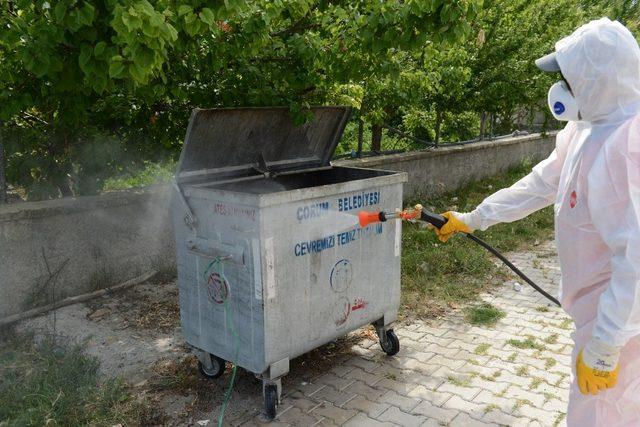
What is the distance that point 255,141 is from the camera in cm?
394

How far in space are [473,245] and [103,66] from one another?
4.37m

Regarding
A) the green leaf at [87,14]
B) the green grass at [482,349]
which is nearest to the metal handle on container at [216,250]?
the green leaf at [87,14]

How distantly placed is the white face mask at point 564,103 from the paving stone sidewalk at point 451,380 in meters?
1.70

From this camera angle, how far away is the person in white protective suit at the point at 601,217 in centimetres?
212

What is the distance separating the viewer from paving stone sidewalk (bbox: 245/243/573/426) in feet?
10.5

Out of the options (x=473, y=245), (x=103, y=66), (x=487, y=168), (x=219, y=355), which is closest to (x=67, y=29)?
(x=103, y=66)

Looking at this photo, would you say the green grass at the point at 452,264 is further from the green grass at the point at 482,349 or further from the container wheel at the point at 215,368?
the container wheel at the point at 215,368

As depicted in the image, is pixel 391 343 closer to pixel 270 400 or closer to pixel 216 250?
pixel 270 400

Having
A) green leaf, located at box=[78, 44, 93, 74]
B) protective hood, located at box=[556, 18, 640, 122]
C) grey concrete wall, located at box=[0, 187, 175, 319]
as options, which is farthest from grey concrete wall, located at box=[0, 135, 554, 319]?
protective hood, located at box=[556, 18, 640, 122]

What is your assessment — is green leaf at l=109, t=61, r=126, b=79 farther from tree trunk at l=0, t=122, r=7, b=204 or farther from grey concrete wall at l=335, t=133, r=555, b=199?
grey concrete wall at l=335, t=133, r=555, b=199

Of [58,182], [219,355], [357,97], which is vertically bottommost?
[219,355]

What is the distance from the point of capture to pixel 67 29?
2.72 metres

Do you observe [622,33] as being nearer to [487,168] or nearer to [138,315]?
[138,315]

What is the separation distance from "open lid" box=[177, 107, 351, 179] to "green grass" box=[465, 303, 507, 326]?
1668mm
